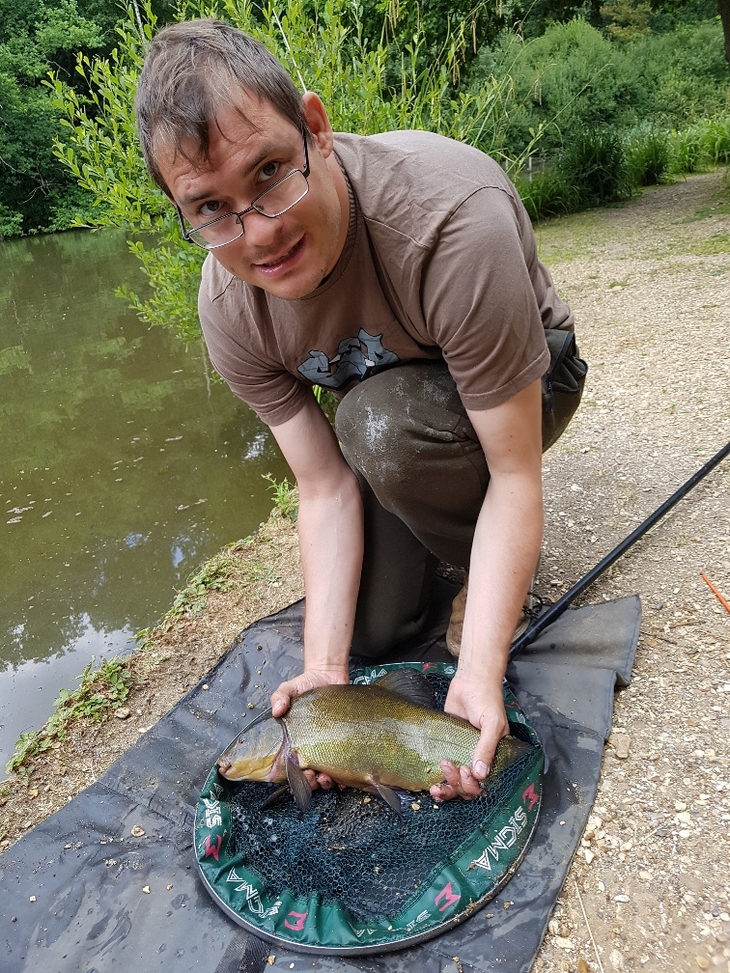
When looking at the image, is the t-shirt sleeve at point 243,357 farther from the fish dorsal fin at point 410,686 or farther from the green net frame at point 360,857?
the green net frame at point 360,857

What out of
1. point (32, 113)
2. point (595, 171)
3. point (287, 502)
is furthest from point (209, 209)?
point (32, 113)

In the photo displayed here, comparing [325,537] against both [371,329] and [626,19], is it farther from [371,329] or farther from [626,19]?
[626,19]

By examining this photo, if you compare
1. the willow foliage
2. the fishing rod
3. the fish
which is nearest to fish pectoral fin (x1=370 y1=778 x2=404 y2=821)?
the fish

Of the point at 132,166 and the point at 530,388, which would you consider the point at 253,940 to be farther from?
the point at 132,166

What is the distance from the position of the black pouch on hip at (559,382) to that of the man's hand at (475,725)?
Result: 28.9 inches

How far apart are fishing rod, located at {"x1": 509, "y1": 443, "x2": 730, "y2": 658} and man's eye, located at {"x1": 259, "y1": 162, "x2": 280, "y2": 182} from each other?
137cm

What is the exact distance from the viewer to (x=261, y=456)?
486 centimetres

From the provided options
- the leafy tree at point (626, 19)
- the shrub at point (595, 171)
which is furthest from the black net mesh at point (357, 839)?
the leafy tree at point (626, 19)

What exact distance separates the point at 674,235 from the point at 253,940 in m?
7.66

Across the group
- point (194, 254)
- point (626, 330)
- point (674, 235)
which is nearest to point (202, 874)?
point (194, 254)

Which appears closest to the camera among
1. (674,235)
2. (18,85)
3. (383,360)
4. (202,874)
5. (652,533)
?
(202,874)

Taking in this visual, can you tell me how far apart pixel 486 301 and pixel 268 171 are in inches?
19.2

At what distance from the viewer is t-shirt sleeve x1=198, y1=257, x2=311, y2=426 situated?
1.87 meters

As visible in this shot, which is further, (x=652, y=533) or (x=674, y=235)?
(x=674, y=235)
